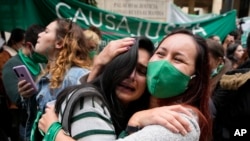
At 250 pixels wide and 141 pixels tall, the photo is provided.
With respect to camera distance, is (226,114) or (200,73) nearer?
(200,73)

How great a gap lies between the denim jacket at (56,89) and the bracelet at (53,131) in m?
0.92

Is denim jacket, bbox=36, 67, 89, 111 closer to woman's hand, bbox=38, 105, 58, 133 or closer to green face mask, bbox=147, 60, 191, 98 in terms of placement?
woman's hand, bbox=38, 105, 58, 133

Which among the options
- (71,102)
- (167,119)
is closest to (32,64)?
(71,102)

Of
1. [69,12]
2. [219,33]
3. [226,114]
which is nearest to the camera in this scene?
[226,114]

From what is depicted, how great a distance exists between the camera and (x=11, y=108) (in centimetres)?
443

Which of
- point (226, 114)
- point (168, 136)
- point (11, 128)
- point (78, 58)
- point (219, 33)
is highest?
point (168, 136)

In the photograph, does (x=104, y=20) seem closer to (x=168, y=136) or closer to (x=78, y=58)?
(x=78, y=58)

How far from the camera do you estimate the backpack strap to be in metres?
1.38

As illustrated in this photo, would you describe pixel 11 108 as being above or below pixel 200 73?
below

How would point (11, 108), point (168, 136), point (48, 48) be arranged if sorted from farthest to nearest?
1. point (11, 108)
2. point (48, 48)
3. point (168, 136)

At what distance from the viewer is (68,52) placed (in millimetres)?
2723

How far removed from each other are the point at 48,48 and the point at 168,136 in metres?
1.69

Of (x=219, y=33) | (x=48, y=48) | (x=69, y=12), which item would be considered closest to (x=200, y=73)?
(x=48, y=48)

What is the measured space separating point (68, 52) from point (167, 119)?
5.16 feet
